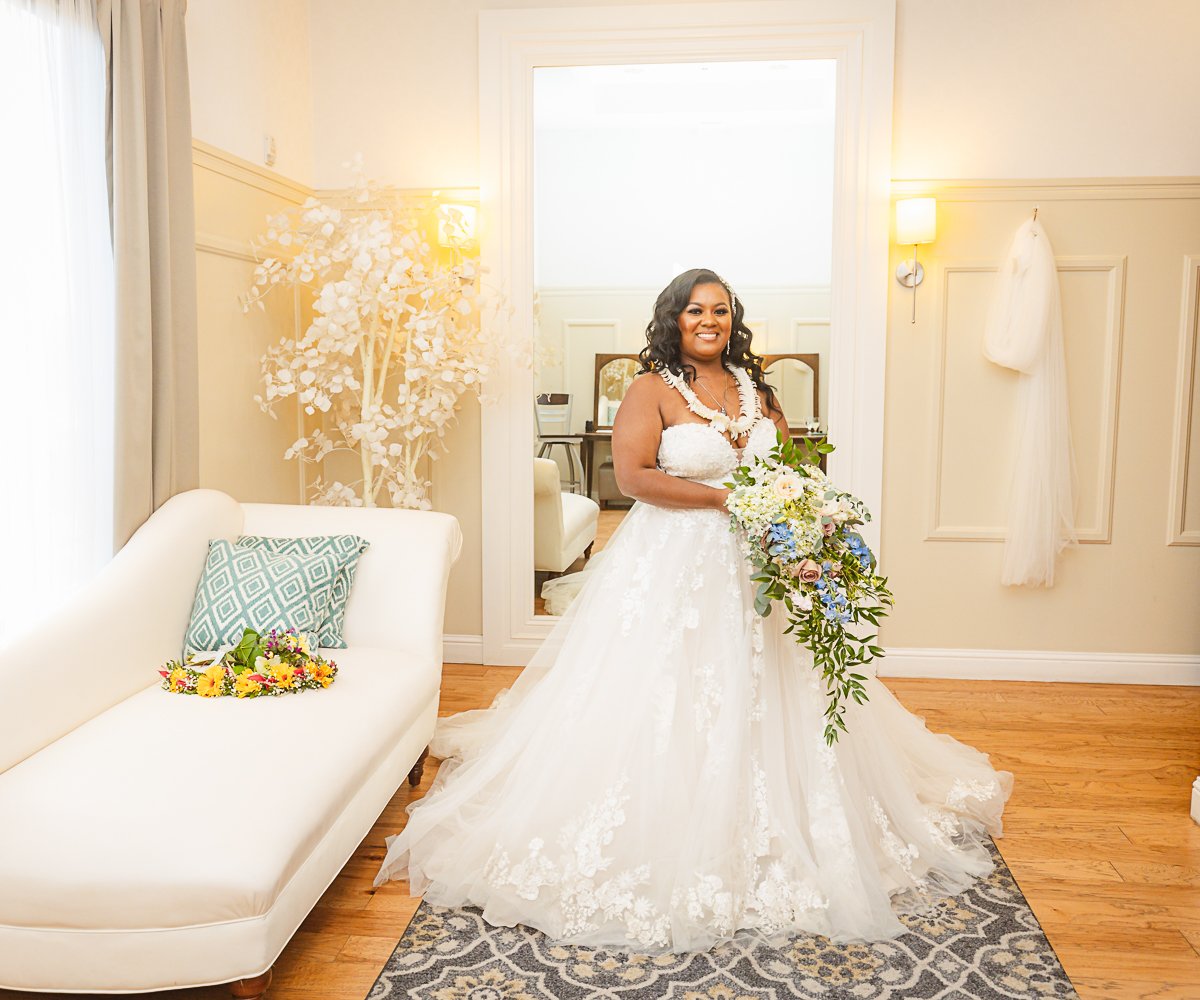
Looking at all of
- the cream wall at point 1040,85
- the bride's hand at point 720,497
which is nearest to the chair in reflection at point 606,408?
the cream wall at point 1040,85

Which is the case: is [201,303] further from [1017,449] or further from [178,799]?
[1017,449]

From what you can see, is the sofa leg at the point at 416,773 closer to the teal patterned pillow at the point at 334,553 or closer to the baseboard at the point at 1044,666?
the teal patterned pillow at the point at 334,553

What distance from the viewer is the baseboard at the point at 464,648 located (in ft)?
15.8

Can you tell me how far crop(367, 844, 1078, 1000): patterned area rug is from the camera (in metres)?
2.21

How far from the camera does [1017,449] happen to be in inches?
175

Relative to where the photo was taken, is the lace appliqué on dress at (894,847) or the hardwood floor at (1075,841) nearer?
the hardwood floor at (1075,841)

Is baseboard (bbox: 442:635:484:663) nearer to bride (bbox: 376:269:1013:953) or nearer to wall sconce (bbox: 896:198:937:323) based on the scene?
bride (bbox: 376:269:1013:953)

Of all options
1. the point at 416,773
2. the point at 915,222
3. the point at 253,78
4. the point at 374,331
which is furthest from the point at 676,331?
the point at 253,78

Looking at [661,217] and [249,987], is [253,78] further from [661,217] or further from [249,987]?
[249,987]

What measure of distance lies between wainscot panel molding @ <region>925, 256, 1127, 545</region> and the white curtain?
328cm

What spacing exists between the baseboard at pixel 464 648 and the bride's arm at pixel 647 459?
86.9 inches

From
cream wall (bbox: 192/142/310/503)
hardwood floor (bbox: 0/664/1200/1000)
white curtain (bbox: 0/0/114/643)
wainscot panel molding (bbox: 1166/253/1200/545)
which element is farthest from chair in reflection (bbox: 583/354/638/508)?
wainscot panel molding (bbox: 1166/253/1200/545)

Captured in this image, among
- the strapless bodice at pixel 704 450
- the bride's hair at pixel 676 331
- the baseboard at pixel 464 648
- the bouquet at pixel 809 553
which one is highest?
the bride's hair at pixel 676 331

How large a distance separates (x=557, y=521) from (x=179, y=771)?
270 centimetres
